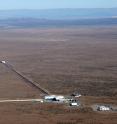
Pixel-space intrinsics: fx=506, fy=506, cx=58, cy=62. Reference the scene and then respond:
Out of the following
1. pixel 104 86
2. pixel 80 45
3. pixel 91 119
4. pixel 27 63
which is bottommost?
pixel 91 119

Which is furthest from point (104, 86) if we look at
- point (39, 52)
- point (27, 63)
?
point (39, 52)

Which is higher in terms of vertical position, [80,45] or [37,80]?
[80,45]

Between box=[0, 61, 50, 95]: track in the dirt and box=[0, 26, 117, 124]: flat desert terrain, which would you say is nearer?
box=[0, 26, 117, 124]: flat desert terrain

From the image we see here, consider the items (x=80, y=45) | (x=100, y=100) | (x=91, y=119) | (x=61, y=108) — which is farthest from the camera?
(x=80, y=45)

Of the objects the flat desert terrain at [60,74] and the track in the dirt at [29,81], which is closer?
the flat desert terrain at [60,74]

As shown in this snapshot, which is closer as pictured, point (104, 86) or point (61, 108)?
point (61, 108)

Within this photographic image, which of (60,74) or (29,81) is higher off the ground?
(60,74)

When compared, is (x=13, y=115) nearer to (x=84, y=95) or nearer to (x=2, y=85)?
(x=84, y=95)

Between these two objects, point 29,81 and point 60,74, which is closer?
point 29,81
